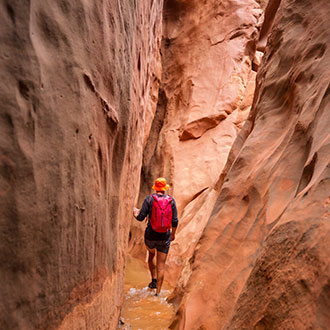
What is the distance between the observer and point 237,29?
8.72 m

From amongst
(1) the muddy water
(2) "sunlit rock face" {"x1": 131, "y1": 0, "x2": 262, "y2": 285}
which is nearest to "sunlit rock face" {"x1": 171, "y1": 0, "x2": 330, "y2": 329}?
(1) the muddy water

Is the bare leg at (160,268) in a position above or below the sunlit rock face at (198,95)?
below

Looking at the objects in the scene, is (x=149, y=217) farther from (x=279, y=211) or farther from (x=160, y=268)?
(x=279, y=211)

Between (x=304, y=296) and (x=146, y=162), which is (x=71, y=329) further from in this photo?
(x=146, y=162)

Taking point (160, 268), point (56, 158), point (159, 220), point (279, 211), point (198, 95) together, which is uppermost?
point (56, 158)

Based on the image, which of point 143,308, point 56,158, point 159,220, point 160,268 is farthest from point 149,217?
point 56,158

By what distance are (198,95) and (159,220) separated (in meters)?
4.79

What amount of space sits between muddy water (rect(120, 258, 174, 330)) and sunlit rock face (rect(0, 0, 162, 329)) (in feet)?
3.16

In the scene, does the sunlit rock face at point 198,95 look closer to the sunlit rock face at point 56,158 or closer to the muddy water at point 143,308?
the muddy water at point 143,308

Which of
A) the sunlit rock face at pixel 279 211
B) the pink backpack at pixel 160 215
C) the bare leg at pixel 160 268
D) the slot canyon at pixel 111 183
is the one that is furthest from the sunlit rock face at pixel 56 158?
the bare leg at pixel 160 268

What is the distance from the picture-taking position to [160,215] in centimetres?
425

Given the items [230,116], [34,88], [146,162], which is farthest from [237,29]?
[34,88]

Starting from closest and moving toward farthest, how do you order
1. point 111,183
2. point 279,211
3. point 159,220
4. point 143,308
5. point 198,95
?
point 279,211, point 111,183, point 143,308, point 159,220, point 198,95

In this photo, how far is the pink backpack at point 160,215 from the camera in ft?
13.9
